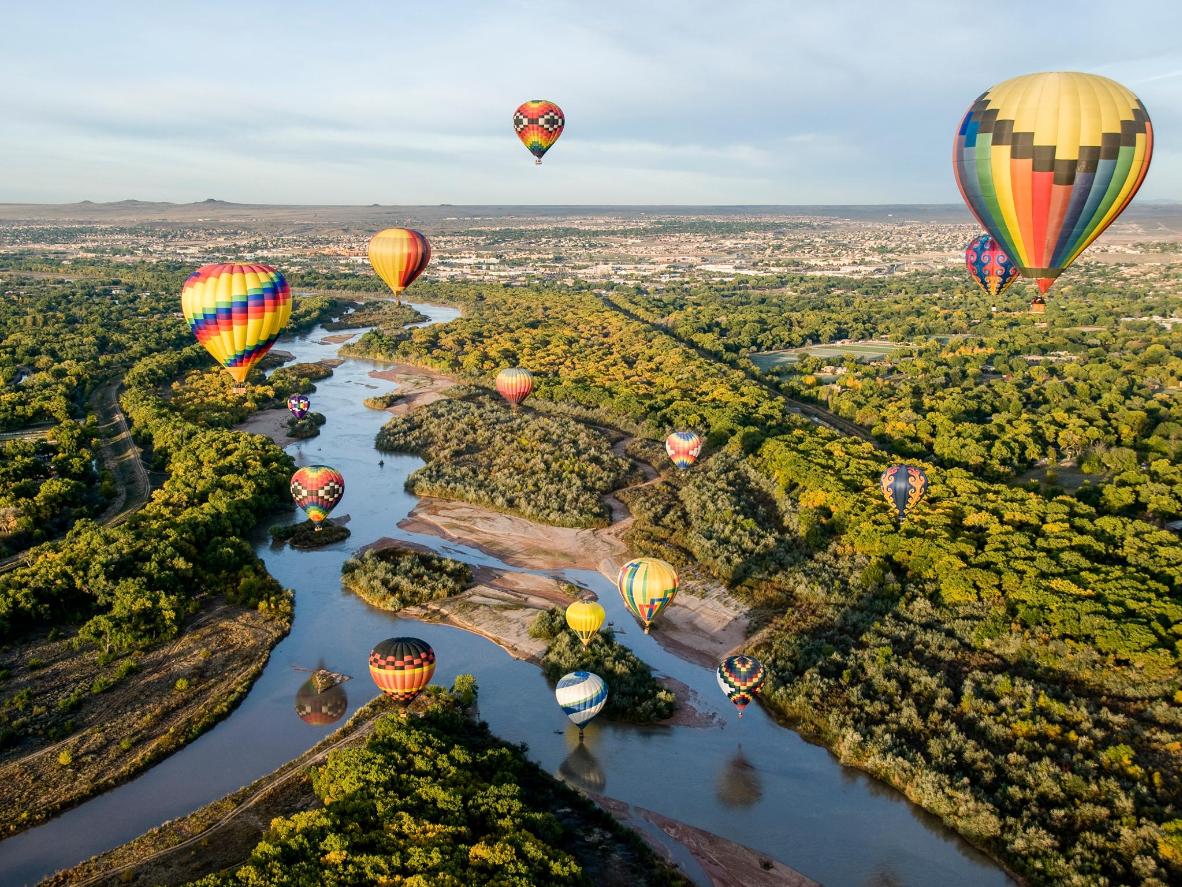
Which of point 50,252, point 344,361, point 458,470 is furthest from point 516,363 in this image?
point 50,252

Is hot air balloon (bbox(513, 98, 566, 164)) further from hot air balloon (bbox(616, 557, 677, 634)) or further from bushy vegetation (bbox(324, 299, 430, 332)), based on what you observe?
bushy vegetation (bbox(324, 299, 430, 332))

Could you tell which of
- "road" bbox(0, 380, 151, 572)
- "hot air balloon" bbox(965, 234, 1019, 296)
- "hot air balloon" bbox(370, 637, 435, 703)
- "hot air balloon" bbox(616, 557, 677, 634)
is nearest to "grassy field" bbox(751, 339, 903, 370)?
"hot air balloon" bbox(965, 234, 1019, 296)

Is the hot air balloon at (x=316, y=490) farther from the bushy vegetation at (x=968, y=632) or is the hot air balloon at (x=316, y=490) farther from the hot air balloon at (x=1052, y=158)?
the hot air balloon at (x=1052, y=158)

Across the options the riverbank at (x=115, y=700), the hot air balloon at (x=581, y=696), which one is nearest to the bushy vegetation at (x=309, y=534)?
the riverbank at (x=115, y=700)

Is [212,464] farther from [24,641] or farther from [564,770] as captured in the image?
[564,770]

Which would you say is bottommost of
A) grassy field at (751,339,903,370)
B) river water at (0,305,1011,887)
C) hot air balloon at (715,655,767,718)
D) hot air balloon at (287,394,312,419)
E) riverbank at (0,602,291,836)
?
river water at (0,305,1011,887)
